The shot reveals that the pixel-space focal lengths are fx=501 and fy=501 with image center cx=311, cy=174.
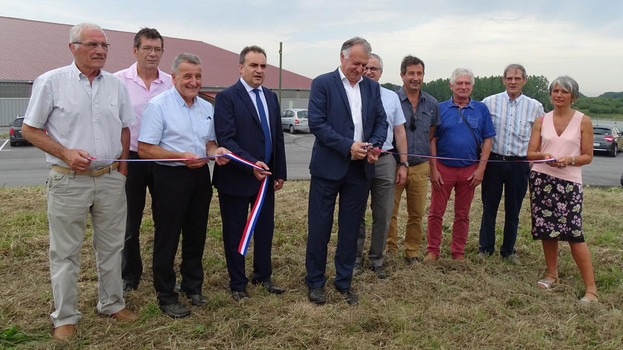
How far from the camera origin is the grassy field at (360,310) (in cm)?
331

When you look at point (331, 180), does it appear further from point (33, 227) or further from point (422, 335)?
point (33, 227)

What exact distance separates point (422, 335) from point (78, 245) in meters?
2.40

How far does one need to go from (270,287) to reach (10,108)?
2995 centimetres

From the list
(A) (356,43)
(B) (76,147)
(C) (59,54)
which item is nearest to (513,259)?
(A) (356,43)

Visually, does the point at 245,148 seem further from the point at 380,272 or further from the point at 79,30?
the point at 380,272

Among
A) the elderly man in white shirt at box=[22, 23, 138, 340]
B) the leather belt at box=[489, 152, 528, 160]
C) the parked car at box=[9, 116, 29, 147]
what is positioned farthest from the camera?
the parked car at box=[9, 116, 29, 147]

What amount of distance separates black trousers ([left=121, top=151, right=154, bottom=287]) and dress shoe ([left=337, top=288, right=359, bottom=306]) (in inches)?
67.8

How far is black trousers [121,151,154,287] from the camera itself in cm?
392

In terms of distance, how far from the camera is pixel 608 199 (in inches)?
339

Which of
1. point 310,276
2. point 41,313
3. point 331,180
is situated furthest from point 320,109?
point 41,313

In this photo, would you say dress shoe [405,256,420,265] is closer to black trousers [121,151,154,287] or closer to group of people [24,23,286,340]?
group of people [24,23,286,340]

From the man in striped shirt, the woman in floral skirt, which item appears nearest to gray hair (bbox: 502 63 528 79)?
the man in striped shirt

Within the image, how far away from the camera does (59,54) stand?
31250mm

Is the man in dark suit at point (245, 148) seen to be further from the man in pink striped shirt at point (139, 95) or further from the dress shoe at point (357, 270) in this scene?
the dress shoe at point (357, 270)
